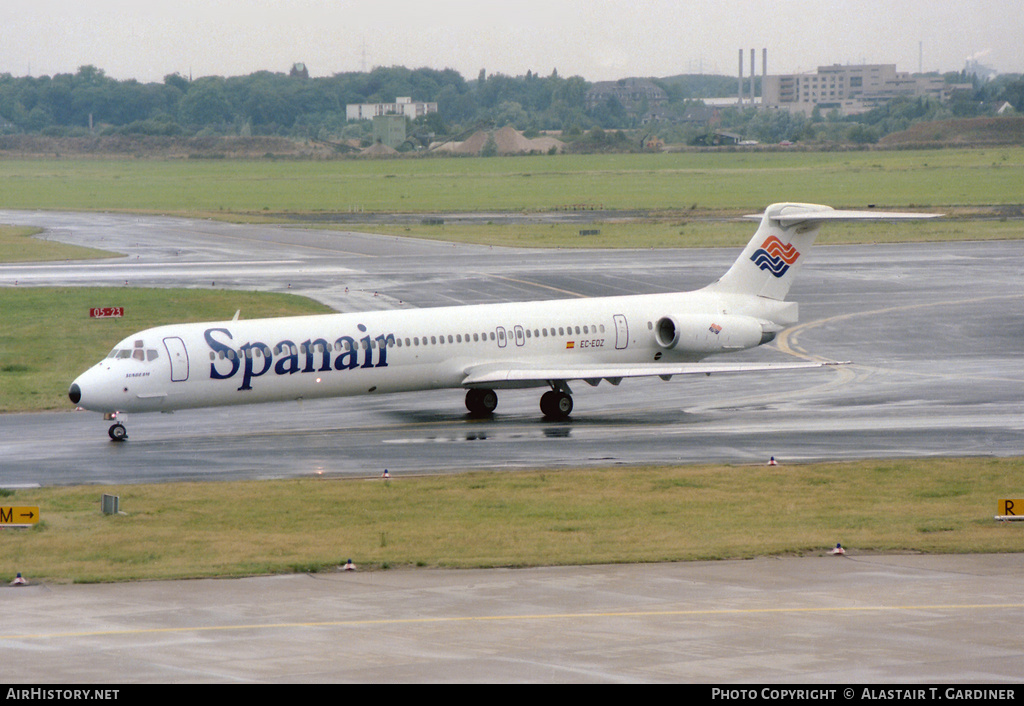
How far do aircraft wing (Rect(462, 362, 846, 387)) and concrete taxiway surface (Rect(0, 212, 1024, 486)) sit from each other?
129 centimetres

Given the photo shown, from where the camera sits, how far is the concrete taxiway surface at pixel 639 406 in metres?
32.1

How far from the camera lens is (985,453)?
31.7 m

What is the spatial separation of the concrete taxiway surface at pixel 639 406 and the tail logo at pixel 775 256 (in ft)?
12.5

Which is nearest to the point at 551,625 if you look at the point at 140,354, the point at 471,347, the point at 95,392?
the point at 95,392

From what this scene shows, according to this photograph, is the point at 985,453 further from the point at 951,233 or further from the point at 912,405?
the point at 951,233

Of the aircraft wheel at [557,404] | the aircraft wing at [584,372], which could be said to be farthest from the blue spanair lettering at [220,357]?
the aircraft wheel at [557,404]

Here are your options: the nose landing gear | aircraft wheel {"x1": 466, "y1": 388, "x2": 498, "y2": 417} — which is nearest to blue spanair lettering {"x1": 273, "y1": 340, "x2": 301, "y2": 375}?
the nose landing gear

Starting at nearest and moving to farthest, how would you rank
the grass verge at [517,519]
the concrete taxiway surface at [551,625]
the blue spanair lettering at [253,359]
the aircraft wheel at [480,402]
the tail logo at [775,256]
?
the concrete taxiway surface at [551,625] < the grass verge at [517,519] < the blue spanair lettering at [253,359] < the aircraft wheel at [480,402] < the tail logo at [775,256]

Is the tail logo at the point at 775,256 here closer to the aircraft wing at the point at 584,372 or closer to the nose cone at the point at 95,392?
the aircraft wing at the point at 584,372

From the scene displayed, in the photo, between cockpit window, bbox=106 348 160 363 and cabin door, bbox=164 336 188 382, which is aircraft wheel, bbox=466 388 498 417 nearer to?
cabin door, bbox=164 336 188 382

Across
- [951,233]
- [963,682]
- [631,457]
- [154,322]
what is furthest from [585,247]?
[963,682]

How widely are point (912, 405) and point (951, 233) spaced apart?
54474mm
